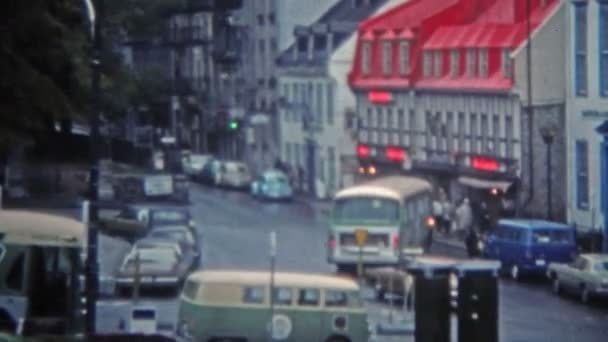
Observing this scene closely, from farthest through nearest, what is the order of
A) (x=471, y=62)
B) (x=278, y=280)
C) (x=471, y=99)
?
1. (x=471, y=62)
2. (x=471, y=99)
3. (x=278, y=280)

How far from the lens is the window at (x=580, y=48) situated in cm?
2830

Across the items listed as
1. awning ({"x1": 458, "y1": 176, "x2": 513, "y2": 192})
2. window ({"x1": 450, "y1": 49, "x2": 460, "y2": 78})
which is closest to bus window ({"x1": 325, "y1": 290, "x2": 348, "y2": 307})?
awning ({"x1": 458, "y1": 176, "x2": 513, "y2": 192})

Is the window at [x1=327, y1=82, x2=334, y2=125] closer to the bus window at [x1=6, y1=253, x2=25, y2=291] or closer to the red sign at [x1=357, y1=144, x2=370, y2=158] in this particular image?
the red sign at [x1=357, y1=144, x2=370, y2=158]

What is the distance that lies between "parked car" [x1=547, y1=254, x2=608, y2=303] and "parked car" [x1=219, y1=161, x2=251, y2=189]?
11046 millimetres

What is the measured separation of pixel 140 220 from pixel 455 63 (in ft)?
29.2

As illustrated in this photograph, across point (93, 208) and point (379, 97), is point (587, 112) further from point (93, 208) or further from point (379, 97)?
point (93, 208)

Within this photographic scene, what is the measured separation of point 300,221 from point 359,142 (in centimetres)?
551

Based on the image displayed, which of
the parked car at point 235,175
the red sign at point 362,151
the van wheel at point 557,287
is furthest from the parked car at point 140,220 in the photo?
the red sign at point 362,151

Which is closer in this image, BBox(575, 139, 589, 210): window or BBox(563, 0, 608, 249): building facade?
BBox(563, 0, 608, 249): building facade

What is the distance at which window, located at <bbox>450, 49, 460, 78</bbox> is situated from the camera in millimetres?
31875

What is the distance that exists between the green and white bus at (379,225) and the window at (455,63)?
6.41 metres

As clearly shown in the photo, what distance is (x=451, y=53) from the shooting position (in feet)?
106

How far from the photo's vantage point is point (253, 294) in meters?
16.4

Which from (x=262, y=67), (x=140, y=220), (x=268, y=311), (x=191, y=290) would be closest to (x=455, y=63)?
(x=262, y=67)
